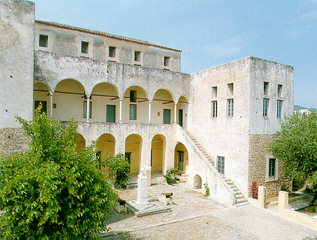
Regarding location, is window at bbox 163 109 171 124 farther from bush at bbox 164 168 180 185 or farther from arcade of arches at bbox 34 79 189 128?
bush at bbox 164 168 180 185

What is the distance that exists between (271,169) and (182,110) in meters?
9.70

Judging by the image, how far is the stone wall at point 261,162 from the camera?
16.1m

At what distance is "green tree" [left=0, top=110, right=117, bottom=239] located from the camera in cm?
613

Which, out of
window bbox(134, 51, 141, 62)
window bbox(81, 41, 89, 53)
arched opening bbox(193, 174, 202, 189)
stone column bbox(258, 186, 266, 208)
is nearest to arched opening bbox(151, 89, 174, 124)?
window bbox(134, 51, 141, 62)

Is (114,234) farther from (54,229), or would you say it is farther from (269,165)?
(269,165)

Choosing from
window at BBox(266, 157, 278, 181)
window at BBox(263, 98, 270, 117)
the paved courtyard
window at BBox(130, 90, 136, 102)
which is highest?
window at BBox(130, 90, 136, 102)

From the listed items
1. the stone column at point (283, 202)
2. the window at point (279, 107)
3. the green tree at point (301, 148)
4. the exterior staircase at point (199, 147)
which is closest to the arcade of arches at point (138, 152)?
the exterior staircase at point (199, 147)

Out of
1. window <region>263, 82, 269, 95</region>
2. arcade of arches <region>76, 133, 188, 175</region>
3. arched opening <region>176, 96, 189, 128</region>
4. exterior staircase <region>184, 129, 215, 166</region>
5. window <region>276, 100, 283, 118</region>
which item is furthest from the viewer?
arched opening <region>176, 96, 189, 128</region>

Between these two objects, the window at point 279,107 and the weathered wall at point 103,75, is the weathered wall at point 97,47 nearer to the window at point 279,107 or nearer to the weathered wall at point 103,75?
the weathered wall at point 103,75

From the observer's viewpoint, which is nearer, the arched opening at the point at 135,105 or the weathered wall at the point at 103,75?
the weathered wall at the point at 103,75

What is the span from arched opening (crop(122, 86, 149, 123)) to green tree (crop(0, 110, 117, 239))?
13.9 metres

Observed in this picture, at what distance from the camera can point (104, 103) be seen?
69.8 ft

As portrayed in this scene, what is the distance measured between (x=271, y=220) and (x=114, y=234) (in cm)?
846

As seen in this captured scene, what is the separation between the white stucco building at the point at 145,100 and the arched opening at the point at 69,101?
78 mm
